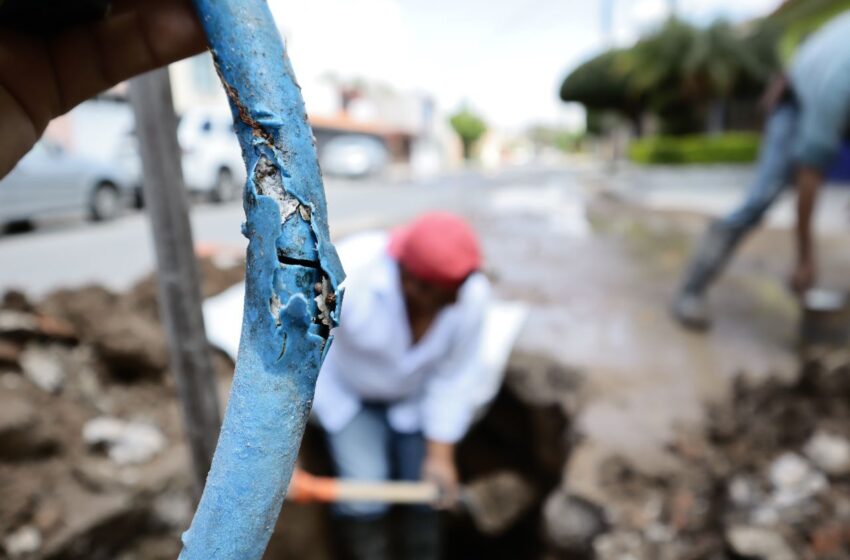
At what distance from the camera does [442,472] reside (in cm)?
226

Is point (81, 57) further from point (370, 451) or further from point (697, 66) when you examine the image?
point (697, 66)

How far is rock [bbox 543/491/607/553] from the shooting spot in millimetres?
2051

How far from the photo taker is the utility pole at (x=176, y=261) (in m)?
1.38

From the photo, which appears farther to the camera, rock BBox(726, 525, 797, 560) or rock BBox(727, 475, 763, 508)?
rock BBox(727, 475, 763, 508)

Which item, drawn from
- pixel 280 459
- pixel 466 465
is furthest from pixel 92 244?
pixel 280 459

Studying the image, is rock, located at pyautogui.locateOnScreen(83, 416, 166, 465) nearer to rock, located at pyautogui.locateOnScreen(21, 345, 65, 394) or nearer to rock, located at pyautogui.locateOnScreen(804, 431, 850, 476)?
rock, located at pyautogui.locateOnScreen(21, 345, 65, 394)

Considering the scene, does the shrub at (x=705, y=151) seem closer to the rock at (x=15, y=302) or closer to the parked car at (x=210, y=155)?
the parked car at (x=210, y=155)

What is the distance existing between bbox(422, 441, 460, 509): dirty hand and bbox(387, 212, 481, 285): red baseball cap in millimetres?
814

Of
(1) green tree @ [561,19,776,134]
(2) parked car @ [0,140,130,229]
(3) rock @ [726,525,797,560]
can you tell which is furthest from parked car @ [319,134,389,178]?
(3) rock @ [726,525,797,560]

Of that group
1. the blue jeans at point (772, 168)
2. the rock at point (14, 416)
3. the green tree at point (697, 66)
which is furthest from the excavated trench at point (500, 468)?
the green tree at point (697, 66)

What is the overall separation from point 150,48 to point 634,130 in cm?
2480

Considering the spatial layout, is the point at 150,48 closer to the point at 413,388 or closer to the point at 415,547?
the point at 413,388

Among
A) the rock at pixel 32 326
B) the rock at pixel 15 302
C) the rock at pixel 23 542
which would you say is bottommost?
the rock at pixel 23 542

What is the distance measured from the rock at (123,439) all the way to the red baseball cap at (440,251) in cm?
129
